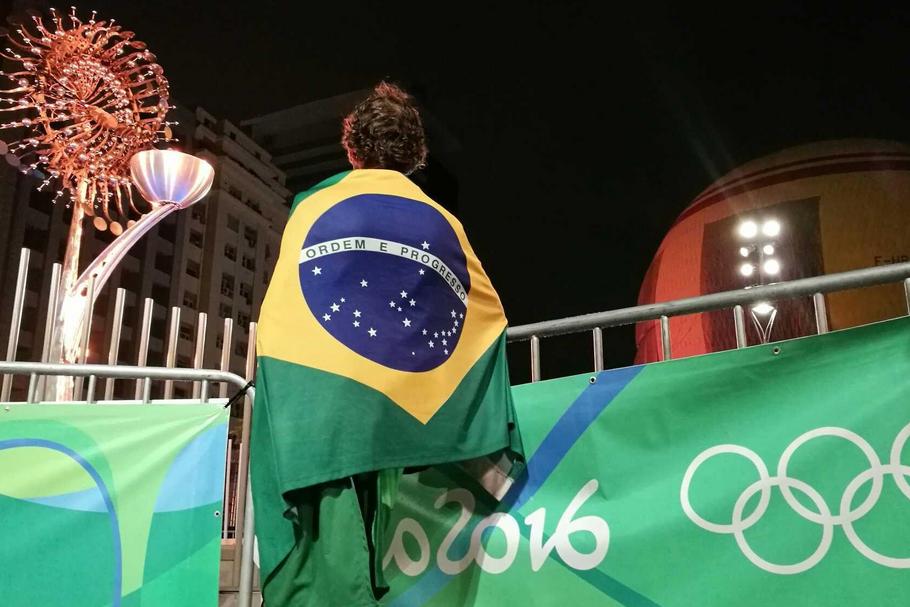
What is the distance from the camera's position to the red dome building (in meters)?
14.1

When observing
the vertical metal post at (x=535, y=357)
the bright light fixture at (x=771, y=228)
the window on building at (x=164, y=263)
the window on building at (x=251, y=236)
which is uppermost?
the window on building at (x=251, y=236)

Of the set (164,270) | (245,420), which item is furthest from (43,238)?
(245,420)

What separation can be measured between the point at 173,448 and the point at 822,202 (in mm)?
14273

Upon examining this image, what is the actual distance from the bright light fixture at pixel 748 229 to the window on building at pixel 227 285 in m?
42.9

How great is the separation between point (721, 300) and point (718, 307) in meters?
0.05

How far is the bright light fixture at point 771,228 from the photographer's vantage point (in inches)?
579

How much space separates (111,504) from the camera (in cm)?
282

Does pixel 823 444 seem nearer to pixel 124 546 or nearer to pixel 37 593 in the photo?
pixel 124 546

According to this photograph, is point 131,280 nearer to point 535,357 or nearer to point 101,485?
point 101,485

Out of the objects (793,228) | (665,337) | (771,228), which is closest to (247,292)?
(771,228)

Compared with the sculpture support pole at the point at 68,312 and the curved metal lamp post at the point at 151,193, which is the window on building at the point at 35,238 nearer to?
the curved metal lamp post at the point at 151,193

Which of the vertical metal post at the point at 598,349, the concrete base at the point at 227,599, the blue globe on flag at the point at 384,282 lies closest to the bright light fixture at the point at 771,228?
the concrete base at the point at 227,599

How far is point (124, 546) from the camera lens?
9.07ft

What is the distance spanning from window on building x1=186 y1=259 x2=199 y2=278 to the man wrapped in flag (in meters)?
52.1
